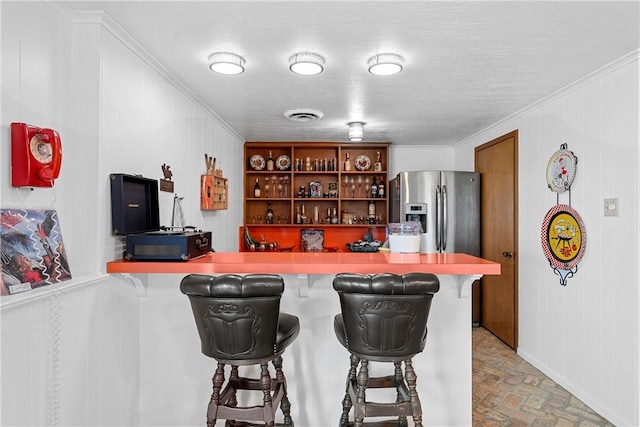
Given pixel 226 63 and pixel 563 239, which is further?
pixel 563 239

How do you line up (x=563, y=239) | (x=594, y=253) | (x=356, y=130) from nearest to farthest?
(x=594, y=253), (x=563, y=239), (x=356, y=130)

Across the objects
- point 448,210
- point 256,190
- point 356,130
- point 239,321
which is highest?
point 356,130

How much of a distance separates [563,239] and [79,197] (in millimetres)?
3400

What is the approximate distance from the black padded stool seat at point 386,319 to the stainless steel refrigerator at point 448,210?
9.82ft

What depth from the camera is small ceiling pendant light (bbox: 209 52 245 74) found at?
2.39 metres

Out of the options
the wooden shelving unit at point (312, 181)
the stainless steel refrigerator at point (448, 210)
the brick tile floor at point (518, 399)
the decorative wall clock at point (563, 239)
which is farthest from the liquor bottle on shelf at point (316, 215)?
the decorative wall clock at point (563, 239)

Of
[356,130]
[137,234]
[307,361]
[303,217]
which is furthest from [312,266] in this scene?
[303,217]

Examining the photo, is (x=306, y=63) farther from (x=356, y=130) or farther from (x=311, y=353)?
(x=356, y=130)

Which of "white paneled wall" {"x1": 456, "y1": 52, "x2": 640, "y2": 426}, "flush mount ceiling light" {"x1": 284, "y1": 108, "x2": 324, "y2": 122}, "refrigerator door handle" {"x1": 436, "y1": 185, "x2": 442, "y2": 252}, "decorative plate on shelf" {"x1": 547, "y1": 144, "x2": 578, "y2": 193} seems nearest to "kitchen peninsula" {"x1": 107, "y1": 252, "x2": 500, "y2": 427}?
"white paneled wall" {"x1": 456, "y1": 52, "x2": 640, "y2": 426}

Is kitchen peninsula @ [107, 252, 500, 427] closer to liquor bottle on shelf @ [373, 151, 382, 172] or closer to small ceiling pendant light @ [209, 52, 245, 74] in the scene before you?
small ceiling pendant light @ [209, 52, 245, 74]

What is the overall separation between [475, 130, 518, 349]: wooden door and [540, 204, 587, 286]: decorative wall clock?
0.58 m

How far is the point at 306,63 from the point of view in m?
2.39

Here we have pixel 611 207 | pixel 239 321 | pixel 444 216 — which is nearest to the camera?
pixel 239 321

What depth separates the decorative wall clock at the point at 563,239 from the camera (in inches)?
114
